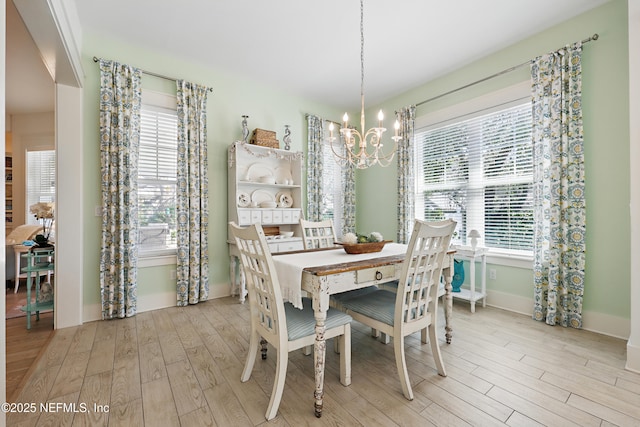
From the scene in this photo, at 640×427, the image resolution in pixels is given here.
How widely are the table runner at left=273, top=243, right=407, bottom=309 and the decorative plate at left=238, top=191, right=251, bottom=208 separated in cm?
169

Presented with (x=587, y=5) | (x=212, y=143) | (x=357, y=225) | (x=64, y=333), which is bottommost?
(x=64, y=333)

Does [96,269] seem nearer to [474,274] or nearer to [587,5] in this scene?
[474,274]

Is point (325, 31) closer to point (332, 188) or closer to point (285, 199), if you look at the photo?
point (285, 199)

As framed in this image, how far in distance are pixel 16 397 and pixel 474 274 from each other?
4003mm

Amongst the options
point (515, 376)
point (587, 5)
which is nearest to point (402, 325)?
point (515, 376)

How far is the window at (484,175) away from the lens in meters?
3.09

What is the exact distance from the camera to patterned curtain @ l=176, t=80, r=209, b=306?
10.9 ft

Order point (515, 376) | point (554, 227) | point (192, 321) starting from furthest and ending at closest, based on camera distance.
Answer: point (192, 321)
point (554, 227)
point (515, 376)

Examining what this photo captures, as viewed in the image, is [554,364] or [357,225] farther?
[357,225]

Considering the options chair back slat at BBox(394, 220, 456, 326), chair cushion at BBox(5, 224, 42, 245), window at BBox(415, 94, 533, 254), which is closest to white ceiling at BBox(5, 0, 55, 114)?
chair cushion at BBox(5, 224, 42, 245)

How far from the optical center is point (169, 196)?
344cm

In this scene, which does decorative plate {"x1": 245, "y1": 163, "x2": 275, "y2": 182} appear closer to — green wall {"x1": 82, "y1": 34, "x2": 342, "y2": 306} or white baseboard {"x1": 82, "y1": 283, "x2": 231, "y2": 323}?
green wall {"x1": 82, "y1": 34, "x2": 342, "y2": 306}

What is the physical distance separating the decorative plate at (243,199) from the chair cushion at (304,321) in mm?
2041

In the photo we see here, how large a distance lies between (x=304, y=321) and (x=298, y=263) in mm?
361
